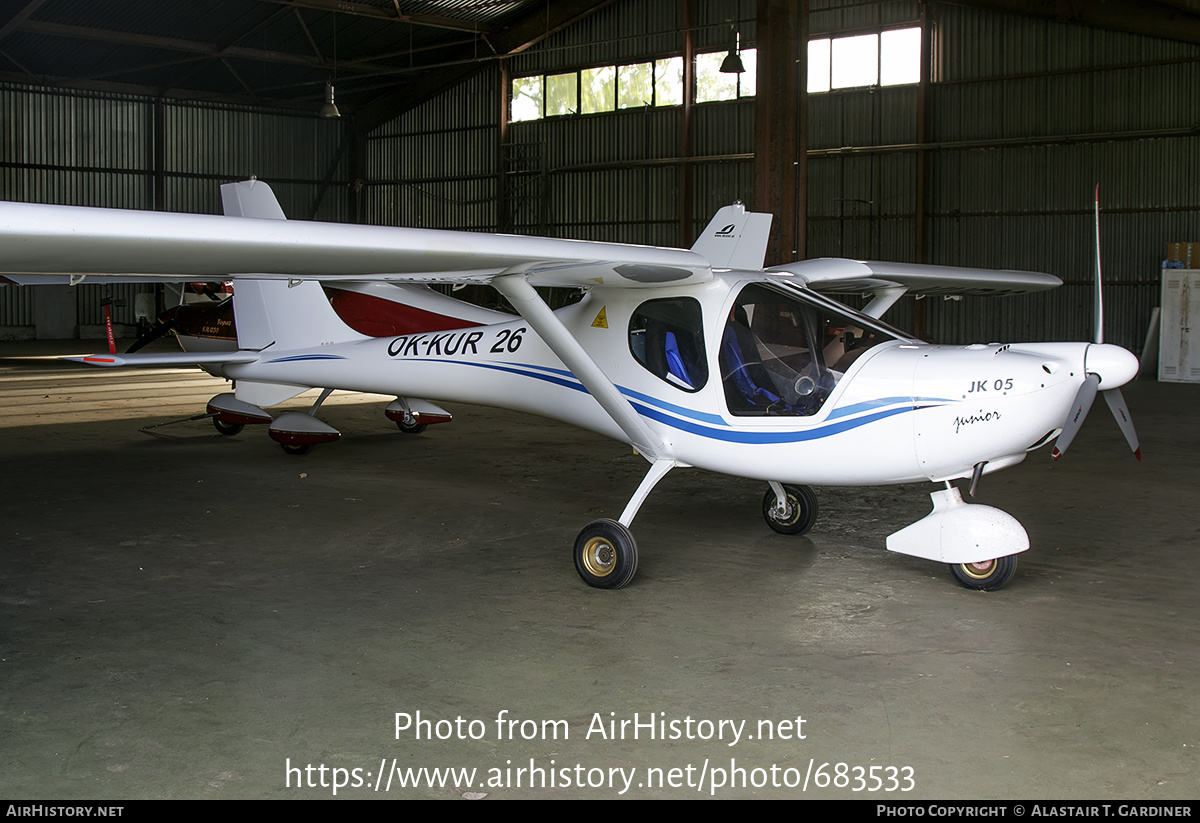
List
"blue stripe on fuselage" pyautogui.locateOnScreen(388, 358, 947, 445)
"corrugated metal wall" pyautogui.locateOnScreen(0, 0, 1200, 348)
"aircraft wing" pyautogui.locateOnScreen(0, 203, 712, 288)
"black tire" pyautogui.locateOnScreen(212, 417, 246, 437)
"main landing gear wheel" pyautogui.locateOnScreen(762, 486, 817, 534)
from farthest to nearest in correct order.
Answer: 1. "corrugated metal wall" pyautogui.locateOnScreen(0, 0, 1200, 348)
2. "black tire" pyautogui.locateOnScreen(212, 417, 246, 437)
3. "main landing gear wheel" pyautogui.locateOnScreen(762, 486, 817, 534)
4. "blue stripe on fuselage" pyautogui.locateOnScreen(388, 358, 947, 445)
5. "aircraft wing" pyautogui.locateOnScreen(0, 203, 712, 288)

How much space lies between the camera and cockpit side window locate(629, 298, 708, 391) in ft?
19.8

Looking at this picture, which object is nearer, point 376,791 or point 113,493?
point 376,791

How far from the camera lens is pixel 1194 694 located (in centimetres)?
415

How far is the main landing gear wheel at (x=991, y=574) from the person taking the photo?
5.56 meters

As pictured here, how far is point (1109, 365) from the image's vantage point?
505 cm

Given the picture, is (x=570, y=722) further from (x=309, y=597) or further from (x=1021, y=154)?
(x=1021, y=154)

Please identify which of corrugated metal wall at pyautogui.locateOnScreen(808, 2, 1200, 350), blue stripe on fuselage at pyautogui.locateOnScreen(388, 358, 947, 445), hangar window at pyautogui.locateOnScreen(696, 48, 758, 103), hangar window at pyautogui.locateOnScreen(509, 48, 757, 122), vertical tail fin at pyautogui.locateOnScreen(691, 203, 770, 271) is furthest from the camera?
hangar window at pyautogui.locateOnScreen(509, 48, 757, 122)

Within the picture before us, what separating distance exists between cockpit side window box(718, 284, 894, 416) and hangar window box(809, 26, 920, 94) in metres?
20.5

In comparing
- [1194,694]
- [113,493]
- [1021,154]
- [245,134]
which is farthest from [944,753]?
[245,134]

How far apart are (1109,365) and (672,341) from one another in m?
2.32

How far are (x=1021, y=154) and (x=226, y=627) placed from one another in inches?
874

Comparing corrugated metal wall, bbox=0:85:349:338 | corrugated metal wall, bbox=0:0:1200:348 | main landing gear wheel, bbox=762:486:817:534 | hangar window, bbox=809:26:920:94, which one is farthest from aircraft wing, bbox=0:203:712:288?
corrugated metal wall, bbox=0:85:349:338

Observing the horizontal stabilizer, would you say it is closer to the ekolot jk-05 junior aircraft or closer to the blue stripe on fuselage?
the ekolot jk-05 junior aircraft
